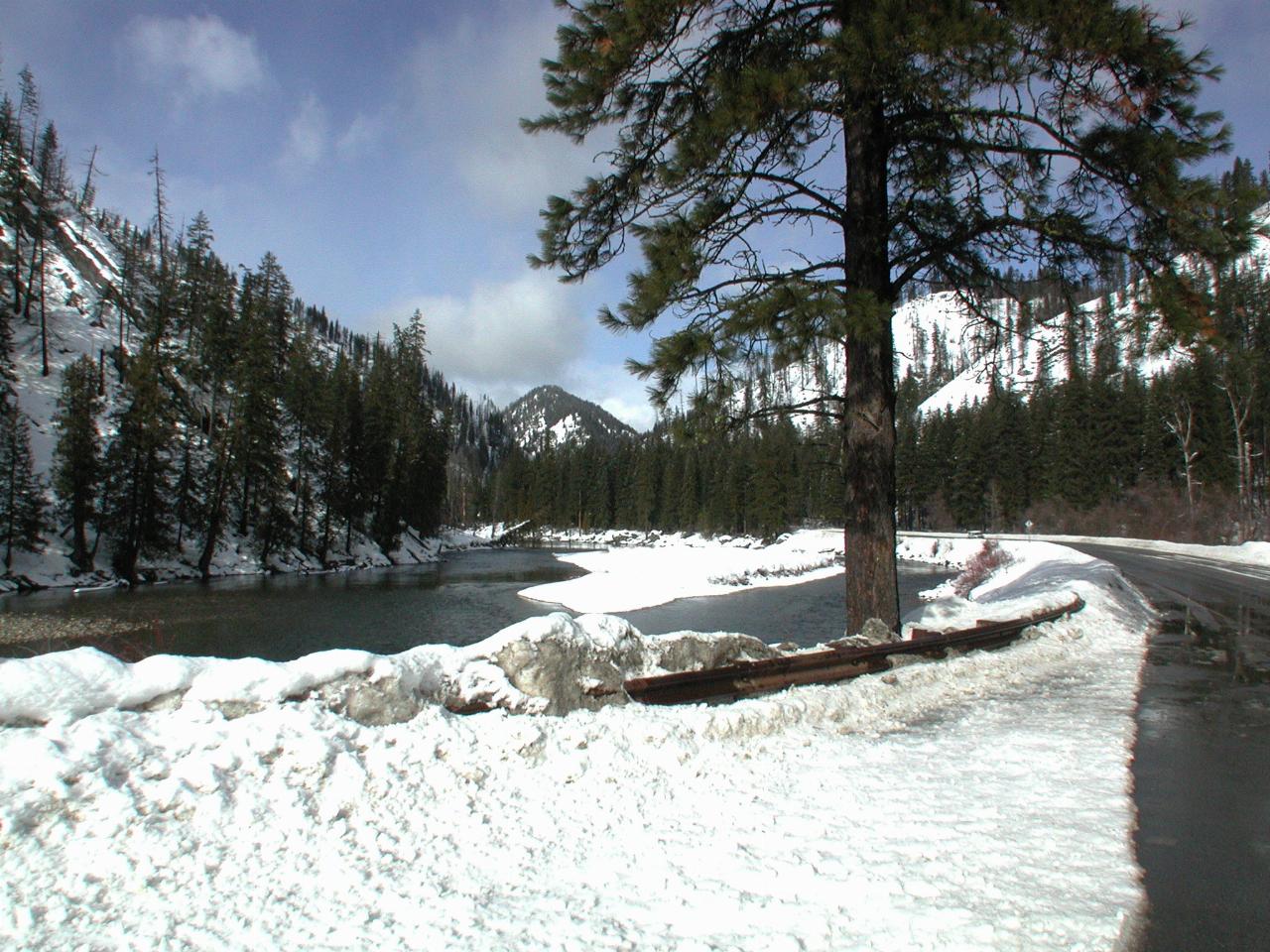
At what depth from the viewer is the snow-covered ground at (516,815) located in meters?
2.70

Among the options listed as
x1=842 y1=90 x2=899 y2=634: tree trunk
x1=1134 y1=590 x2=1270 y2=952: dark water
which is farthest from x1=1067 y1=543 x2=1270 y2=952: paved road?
x1=842 y1=90 x2=899 y2=634: tree trunk

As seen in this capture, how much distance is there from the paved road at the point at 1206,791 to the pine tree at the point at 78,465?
38.9 meters

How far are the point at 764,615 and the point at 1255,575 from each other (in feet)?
44.6

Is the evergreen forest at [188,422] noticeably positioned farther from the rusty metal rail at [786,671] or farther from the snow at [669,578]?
the rusty metal rail at [786,671]

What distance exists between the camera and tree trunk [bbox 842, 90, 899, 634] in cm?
762

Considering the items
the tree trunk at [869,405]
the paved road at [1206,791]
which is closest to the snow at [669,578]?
the tree trunk at [869,405]

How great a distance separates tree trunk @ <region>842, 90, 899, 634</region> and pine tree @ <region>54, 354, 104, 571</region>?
3627 centimetres

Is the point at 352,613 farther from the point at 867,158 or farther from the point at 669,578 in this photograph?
the point at 867,158

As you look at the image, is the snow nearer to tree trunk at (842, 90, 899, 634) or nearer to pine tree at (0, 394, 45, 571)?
tree trunk at (842, 90, 899, 634)

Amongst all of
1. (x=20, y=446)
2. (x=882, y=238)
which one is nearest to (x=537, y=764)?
(x=882, y=238)

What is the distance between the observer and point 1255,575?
65.6 ft

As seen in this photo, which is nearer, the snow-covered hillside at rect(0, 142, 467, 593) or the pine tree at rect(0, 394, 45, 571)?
the pine tree at rect(0, 394, 45, 571)

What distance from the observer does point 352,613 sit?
23.0 meters

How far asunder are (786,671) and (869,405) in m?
3.23
